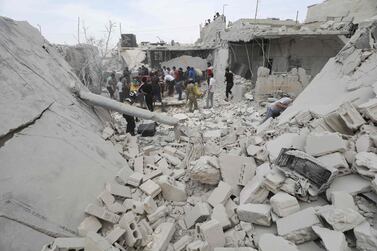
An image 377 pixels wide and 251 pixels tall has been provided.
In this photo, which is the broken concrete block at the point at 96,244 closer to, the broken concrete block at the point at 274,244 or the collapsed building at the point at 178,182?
the collapsed building at the point at 178,182

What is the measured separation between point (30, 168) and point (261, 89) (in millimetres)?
7744

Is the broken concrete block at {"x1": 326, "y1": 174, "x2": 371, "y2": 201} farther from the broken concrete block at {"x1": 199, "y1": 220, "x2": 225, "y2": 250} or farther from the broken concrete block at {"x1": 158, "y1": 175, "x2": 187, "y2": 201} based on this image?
the broken concrete block at {"x1": 158, "y1": 175, "x2": 187, "y2": 201}

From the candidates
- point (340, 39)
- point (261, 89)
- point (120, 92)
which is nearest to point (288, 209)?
point (261, 89)

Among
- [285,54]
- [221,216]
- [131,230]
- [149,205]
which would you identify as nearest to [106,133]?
[149,205]

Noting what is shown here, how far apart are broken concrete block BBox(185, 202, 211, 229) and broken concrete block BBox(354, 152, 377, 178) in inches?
74.8

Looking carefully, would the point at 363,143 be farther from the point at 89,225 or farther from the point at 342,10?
the point at 342,10

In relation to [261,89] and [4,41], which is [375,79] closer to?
[261,89]

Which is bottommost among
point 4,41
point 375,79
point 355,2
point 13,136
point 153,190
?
point 153,190

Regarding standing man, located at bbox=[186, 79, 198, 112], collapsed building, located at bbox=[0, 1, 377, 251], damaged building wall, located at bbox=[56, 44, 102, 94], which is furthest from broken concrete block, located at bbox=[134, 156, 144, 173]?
damaged building wall, located at bbox=[56, 44, 102, 94]

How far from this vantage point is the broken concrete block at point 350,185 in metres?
2.85

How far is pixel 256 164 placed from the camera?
421 centimetres

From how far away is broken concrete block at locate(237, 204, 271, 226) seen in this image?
3.01 m

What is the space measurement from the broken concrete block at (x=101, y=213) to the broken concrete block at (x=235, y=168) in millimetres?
1716

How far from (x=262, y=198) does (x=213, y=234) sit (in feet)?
2.64
